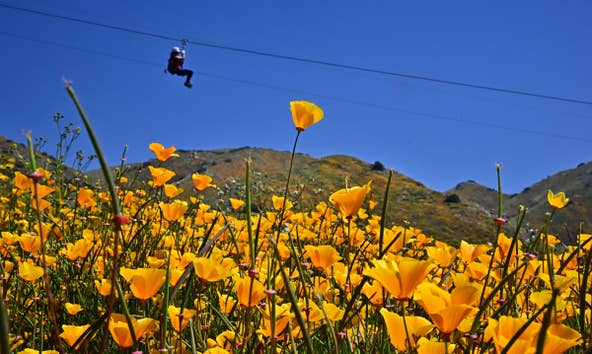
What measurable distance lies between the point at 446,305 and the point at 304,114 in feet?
2.45

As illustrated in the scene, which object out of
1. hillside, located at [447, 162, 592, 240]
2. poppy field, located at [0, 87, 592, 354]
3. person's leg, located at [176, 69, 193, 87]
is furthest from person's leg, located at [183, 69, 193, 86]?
hillside, located at [447, 162, 592, 240]

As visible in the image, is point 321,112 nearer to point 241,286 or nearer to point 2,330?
point 241,286

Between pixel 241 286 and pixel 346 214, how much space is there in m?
0.35

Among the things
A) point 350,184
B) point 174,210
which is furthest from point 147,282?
point 350,184

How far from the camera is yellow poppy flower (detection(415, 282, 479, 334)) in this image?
0.78m

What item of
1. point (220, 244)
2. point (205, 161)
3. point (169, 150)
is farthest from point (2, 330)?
point (205, 161)

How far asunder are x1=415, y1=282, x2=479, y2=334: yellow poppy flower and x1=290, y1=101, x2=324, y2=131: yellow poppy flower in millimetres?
679

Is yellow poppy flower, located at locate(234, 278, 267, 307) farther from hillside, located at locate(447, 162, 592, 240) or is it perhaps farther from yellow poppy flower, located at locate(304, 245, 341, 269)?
hillside, located at locate(447, 162, 592, 240)

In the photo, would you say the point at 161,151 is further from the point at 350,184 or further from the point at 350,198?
the point at 350,184

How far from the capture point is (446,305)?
86 centimetres

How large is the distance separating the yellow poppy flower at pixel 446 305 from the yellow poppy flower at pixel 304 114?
26.8 inches

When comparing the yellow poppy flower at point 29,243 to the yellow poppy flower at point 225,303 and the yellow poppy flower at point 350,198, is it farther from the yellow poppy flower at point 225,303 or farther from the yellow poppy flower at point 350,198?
the yellow poppy flower at point 350,198

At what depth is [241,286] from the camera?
1142 mm

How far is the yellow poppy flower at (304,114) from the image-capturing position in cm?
140
